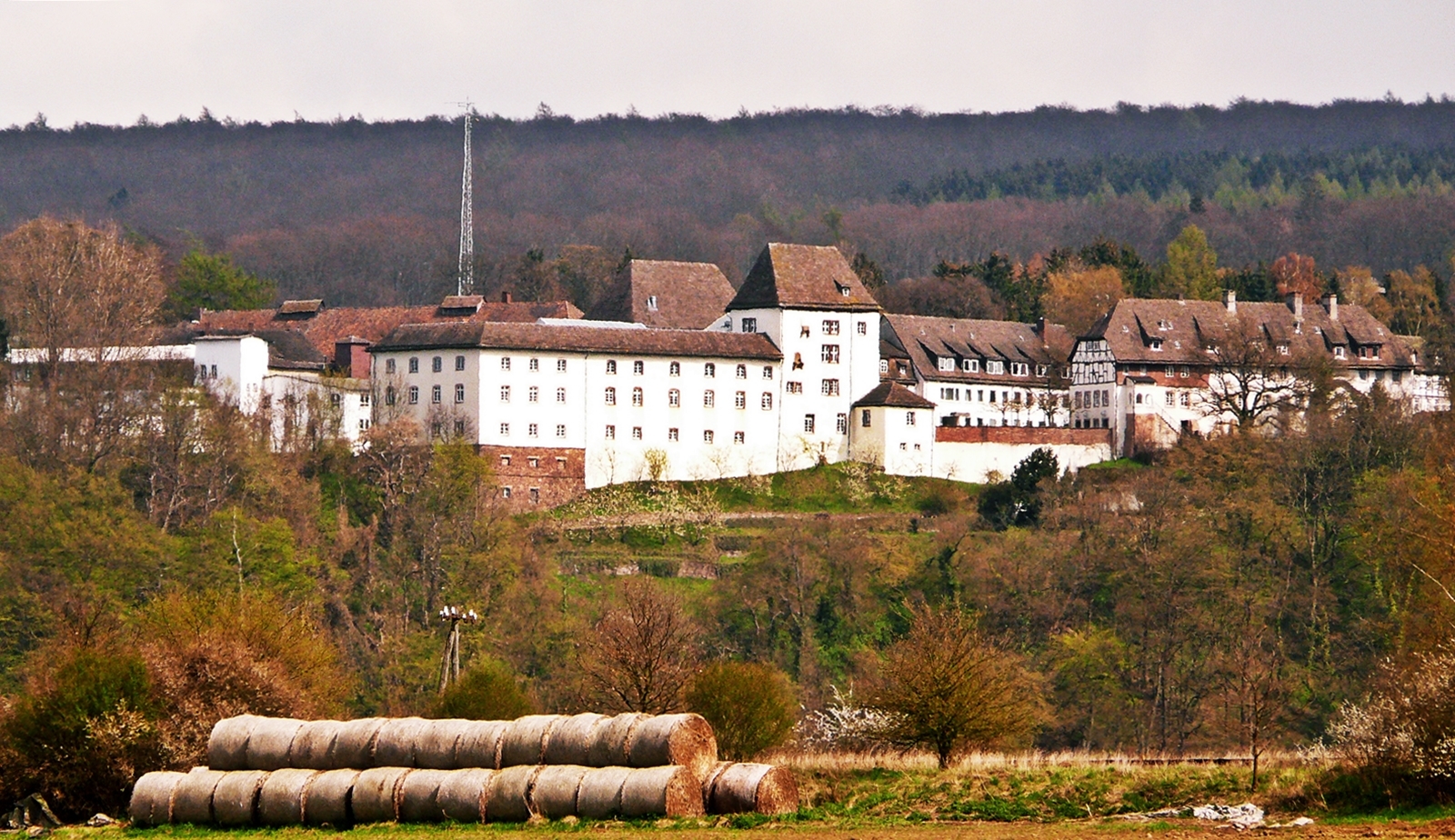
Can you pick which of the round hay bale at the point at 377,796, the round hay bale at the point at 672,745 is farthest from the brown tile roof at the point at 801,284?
the round hay bale at the point at 672,745

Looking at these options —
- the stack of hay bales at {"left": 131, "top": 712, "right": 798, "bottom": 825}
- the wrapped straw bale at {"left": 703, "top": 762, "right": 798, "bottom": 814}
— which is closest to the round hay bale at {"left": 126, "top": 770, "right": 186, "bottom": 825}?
the stack of hay bales at {"left": 131, "top": 712, "right": 798, "bottom": 825}

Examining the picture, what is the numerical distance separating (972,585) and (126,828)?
4630cm

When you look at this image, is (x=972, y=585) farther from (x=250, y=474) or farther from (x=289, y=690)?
(x=289, y=690)

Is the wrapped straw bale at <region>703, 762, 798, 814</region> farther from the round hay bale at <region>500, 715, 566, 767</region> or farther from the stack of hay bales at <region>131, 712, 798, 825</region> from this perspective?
the round hay bale at <region>500, 715, 566, 767</region>

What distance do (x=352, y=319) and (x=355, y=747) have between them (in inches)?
2923

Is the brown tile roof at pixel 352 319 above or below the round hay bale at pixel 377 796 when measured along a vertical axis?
above

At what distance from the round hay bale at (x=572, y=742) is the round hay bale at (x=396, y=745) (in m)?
2.45

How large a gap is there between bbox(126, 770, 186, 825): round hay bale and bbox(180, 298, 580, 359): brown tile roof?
6577 cm

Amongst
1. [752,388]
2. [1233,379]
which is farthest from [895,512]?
[1233,379]

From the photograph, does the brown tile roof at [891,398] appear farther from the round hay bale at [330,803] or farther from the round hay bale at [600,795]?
the round hay bale at [600,795]

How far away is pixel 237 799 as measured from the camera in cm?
4219

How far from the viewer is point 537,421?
93.8 metres

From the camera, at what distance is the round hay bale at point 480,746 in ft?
137

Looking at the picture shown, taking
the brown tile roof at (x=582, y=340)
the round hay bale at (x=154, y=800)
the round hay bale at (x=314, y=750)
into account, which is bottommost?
the round hay bale at (x=154, y=800)
